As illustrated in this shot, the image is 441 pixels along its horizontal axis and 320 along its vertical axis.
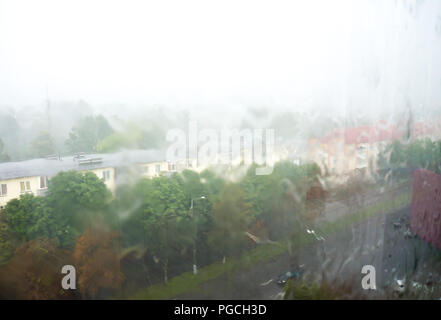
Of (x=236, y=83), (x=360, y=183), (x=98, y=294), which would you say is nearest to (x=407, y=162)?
(x=360, y=183)

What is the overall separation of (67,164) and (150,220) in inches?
27.2

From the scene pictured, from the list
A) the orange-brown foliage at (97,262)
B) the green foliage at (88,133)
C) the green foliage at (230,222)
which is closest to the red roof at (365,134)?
the green foliage at (230,222)

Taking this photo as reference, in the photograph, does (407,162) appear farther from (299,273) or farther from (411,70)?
(299,273)

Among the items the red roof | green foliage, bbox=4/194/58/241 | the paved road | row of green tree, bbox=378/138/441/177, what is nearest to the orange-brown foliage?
green foliage, bbox=4/194/58/241

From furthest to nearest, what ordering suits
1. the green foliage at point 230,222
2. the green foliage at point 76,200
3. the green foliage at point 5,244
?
the green foliage at point 230,222, the green foliage at point 76,200, the green foliage at point 5,244

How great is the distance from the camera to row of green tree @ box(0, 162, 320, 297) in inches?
89.4

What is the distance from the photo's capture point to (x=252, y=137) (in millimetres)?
2826

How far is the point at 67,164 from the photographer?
7.69 ft

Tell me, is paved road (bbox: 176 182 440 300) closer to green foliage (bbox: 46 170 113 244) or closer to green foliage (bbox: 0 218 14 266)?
green foliage (bbox: 46 170 113 244)

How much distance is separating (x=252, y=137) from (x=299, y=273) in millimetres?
1244

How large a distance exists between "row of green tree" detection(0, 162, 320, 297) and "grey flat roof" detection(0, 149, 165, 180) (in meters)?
0.06

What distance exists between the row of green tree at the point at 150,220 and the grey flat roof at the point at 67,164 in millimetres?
57

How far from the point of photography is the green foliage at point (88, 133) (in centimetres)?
238

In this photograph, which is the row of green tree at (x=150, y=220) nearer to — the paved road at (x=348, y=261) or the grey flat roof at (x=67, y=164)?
the grey flat roof at (x=67, y=164)
